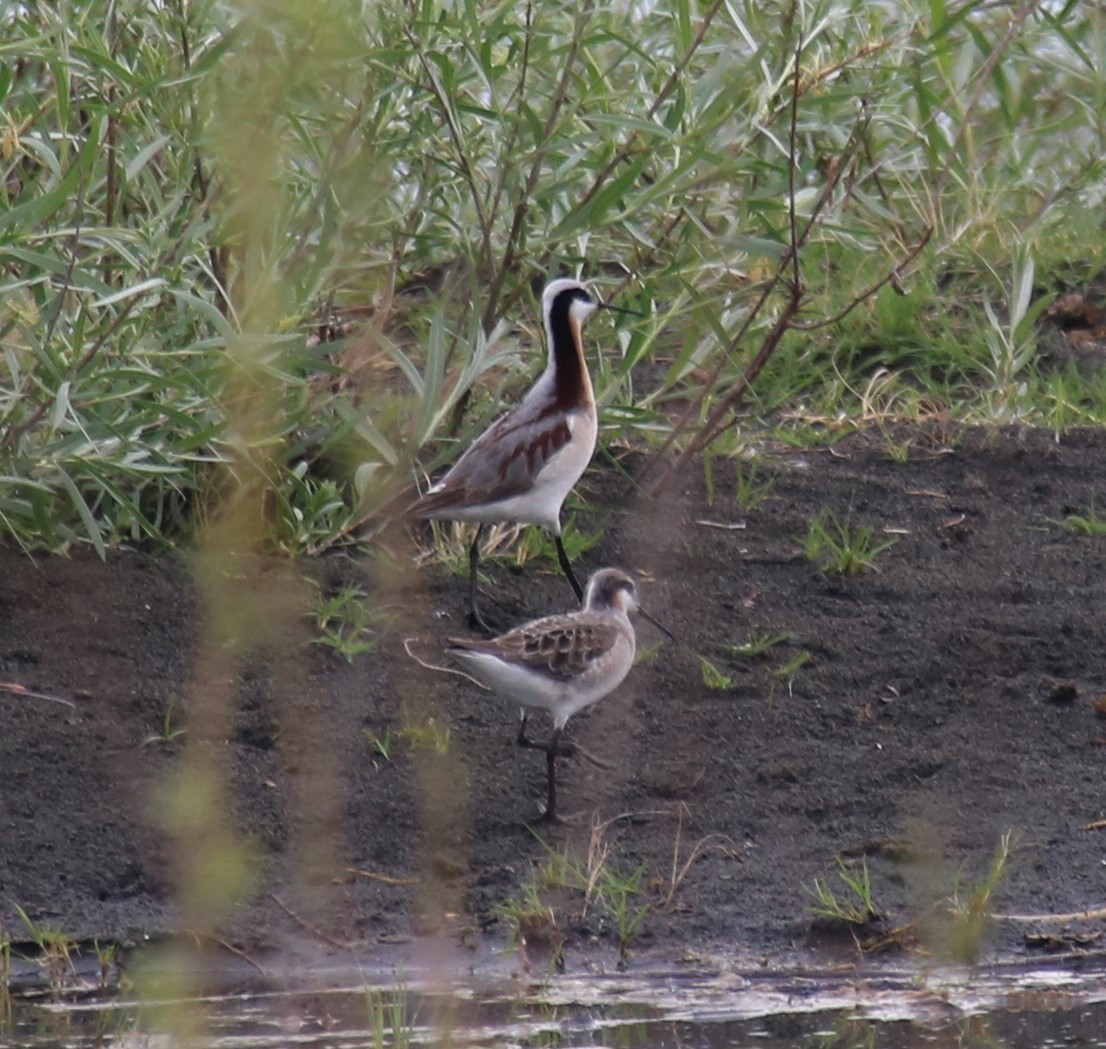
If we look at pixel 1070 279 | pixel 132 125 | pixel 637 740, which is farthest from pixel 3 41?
pixel 1070 279

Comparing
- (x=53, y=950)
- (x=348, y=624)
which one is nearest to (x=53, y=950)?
(x=53, y=950)

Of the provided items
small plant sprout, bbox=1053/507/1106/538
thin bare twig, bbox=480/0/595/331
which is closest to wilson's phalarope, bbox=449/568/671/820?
thin bare twig, bbox=480/0/595/331

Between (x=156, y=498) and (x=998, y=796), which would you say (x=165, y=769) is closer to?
(x=156, y=498)

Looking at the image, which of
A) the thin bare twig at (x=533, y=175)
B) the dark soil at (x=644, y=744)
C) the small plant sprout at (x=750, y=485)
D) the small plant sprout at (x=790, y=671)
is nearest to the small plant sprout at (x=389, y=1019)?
the dark soil at (x=644, y=744)

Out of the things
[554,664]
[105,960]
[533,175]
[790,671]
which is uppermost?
[533,175]

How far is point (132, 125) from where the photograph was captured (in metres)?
7.11

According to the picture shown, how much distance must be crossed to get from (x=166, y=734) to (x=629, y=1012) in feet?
6.31

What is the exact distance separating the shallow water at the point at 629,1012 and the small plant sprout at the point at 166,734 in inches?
46.6

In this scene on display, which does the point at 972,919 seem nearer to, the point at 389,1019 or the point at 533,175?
the point at 389,1019

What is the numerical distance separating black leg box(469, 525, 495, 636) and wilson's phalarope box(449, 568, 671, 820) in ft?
1.69

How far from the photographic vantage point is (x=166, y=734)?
650 centimetres

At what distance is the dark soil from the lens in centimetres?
587

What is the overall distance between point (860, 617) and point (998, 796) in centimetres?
113

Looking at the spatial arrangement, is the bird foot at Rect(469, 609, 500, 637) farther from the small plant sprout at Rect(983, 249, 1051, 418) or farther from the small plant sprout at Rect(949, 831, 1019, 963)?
the small plant sprout at Rect(983, 249, 1051, 418)
